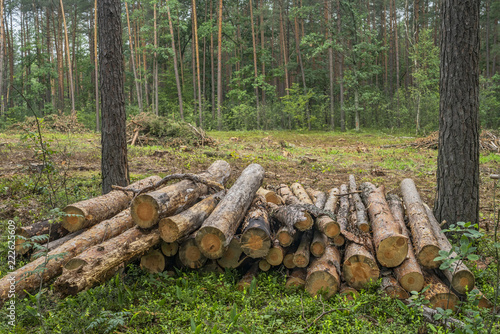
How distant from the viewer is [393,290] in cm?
339

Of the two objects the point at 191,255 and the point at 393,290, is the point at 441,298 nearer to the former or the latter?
Answer: the point at 393,290

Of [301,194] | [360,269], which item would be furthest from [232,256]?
[301,194]

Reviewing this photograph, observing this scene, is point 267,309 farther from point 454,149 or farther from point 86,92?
point 86,92

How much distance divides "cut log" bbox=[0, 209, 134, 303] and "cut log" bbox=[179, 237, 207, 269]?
0.82m

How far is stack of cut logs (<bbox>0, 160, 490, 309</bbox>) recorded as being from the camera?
10.8 feet

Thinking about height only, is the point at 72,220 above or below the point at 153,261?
above

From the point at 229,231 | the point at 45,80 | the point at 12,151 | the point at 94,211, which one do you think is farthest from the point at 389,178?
the point at 45,80

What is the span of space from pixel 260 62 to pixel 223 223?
25608 millimetres

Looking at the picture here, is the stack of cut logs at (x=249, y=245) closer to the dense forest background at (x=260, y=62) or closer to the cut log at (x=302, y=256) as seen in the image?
the cut log at (x=302, y=256)

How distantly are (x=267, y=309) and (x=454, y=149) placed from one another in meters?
3.51

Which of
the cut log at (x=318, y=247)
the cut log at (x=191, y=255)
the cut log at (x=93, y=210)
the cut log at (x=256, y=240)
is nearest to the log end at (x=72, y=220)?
the cut log at (x=93, y=210)

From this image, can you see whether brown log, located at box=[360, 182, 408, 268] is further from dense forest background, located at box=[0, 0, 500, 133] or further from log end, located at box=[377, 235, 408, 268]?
dense forest background, located at box=[0, 0, 500, 133]

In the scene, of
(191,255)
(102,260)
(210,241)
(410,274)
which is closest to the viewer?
(102,260)

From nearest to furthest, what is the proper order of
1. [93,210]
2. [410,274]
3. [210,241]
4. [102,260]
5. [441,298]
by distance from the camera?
[102,260] → [441,298] → [410,274] → [210,241] → [93,210]
